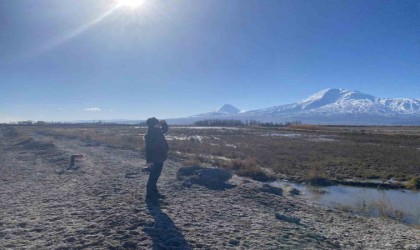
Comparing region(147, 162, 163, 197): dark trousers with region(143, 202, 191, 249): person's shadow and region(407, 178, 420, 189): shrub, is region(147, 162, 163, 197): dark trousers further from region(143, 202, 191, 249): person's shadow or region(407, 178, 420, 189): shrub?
region(407, 178, 420, 189): shrub

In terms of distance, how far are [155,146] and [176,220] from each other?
2.32 meters

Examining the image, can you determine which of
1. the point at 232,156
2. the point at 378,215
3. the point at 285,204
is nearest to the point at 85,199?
the point at 285,204

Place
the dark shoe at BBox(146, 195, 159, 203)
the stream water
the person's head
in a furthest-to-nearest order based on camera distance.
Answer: the stream water, the dark shoe at BBox(146, 195, 159, 203), the person's head

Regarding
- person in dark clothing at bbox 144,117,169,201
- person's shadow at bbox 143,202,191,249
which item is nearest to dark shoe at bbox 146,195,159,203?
person in dark clothing at bbox 144,117,169,201

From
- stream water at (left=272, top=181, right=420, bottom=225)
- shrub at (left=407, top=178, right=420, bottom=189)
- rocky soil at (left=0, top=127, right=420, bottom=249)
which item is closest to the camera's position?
rocky soil at (left=0, top=127, right=420, bottom=249)

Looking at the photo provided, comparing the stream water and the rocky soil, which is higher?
the rocky soil

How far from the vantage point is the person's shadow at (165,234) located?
7187 millimetres

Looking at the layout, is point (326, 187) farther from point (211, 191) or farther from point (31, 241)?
point (31, 241)

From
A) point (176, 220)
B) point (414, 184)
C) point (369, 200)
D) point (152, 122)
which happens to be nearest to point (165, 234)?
point (176, 220)

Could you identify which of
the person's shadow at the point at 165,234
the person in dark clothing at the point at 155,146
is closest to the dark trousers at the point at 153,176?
the person in dark clothing at the point at 155,146

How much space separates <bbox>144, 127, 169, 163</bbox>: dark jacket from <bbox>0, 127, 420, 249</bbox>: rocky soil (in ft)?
5.04

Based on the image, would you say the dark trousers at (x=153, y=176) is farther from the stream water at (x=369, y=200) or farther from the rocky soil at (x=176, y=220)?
the stream water at (x=369, y=200)

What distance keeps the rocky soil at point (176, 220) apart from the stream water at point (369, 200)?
1463 millimetres

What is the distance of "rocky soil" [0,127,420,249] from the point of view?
24.5ft
